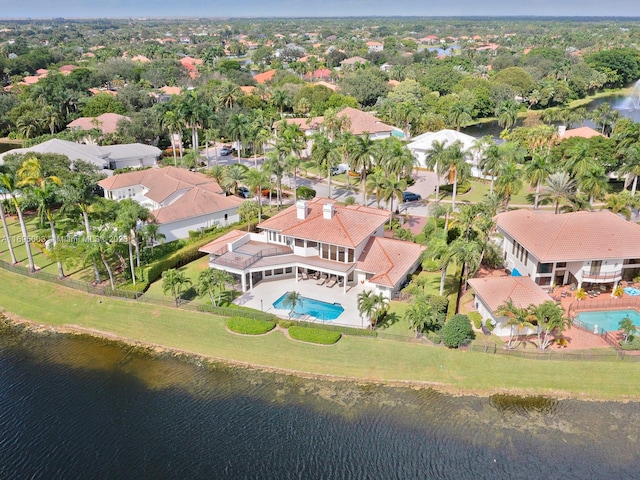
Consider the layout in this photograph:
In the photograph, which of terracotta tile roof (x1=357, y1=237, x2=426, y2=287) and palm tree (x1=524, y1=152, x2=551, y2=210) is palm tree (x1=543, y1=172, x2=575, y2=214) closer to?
palm tree (x1=524, y1=152, x2=551, y2=210)

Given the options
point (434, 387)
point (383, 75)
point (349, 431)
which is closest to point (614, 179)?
point (434, 387)

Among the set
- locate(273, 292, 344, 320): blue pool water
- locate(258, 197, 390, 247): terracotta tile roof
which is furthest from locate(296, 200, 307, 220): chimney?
locate(273, 292, 344, 320): blue pool water

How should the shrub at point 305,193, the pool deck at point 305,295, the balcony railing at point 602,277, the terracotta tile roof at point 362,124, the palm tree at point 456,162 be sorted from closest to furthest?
the pool deck at point 305,295 → the balcony railing at point 602,277 → the palm tree at point 456,162 → the shrub at point 305,193 → the terracotta tile roof at point 362,124

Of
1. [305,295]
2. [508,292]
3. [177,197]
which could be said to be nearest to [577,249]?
[508,292]

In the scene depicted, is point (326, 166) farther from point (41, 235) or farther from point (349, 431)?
point (349, 431)

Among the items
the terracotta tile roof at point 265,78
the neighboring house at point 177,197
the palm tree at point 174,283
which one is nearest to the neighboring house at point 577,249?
the palm tree at point 174,283

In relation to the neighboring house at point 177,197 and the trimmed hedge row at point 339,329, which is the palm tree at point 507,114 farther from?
the trimmed hedge row at point 339,329

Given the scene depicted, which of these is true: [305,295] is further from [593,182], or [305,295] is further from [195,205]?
[593,182]
